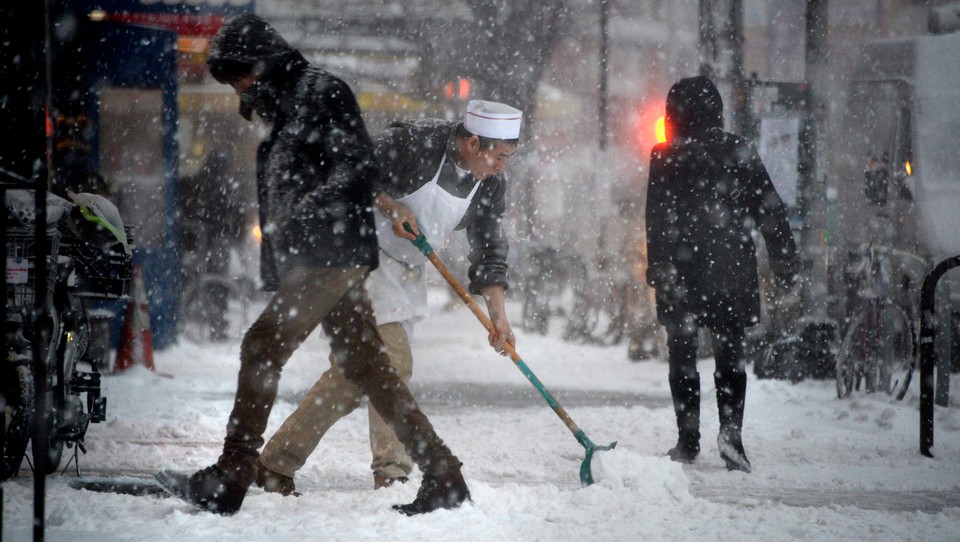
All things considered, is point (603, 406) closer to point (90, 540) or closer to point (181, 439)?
point (181, 439)

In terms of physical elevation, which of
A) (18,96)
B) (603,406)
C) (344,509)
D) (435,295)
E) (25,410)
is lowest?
(435,295)

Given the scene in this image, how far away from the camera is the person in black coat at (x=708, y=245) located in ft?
19.5

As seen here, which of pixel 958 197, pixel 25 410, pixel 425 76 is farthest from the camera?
pixel 425 76

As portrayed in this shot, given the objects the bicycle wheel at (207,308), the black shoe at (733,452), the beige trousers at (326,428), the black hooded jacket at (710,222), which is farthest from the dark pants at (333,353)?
the bicycle wheel at (207,308)

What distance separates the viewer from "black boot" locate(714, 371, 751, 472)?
577cm

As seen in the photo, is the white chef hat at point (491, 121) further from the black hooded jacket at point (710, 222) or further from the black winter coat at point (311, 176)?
the black hooded jacket at point (710, 222)

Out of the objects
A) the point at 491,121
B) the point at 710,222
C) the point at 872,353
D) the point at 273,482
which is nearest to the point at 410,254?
the point at 491,121

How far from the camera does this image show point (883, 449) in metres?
6.50

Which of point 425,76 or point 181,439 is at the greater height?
point 425,76

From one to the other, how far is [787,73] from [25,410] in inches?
846

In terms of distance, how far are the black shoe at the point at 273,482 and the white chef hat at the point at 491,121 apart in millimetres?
1685

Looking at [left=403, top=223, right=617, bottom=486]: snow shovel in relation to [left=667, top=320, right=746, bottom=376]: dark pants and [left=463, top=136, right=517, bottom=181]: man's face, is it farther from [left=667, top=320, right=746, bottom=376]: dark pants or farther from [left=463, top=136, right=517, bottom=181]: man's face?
[left=667, top=320, right=746, bottom=376]: dark pants

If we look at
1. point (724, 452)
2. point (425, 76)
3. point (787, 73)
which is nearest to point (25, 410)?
point (724, 452)

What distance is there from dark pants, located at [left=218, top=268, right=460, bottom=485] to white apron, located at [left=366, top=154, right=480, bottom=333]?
381 millimetres
